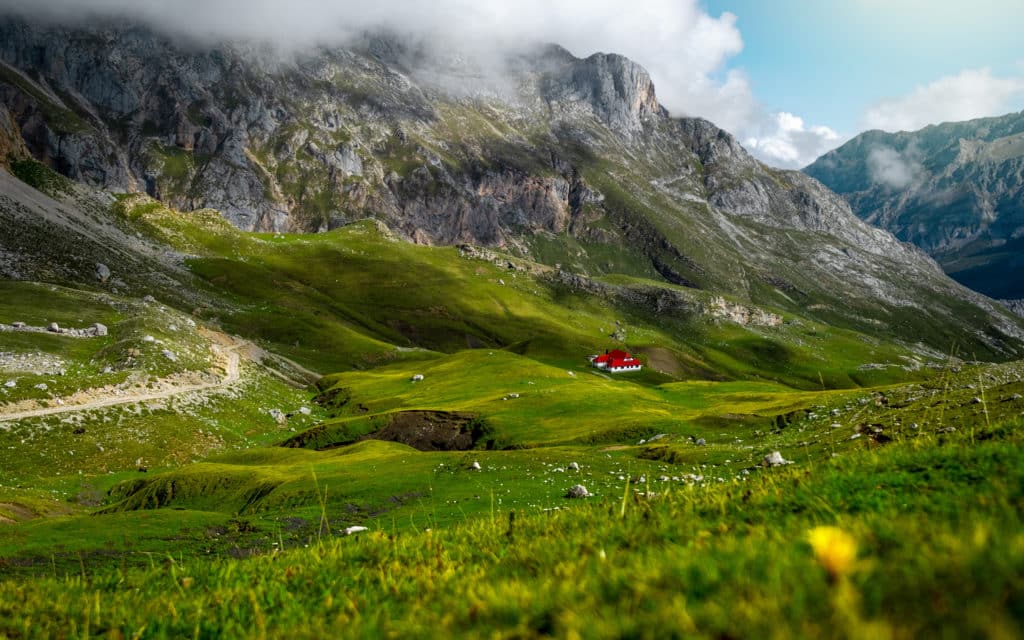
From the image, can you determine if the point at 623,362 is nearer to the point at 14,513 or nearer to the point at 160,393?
the point at 160,393

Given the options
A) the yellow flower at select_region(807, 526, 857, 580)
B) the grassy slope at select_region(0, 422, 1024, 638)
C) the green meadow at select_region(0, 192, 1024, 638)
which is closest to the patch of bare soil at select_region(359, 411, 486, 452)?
the green meadow at select_region(0, 192, 1024, 638)

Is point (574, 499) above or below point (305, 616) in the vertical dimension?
below

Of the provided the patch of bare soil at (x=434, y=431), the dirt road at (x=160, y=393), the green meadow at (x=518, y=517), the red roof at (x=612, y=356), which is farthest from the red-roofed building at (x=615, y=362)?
the patch of bare soil at (x=434, y=431)

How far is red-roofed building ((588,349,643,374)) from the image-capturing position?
16638 centimetres

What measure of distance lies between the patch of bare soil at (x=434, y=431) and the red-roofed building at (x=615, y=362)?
102383 millimetres

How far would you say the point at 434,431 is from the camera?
64.9 m

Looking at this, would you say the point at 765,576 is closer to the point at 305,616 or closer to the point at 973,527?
the point at 973,527

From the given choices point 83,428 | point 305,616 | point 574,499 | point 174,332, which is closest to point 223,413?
point 83,428

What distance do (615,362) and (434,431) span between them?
112m

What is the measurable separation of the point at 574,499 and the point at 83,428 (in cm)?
6495

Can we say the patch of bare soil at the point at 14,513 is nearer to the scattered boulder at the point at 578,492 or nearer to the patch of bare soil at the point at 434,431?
the patch of bare soil at the point at 434,431

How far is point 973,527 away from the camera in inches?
119

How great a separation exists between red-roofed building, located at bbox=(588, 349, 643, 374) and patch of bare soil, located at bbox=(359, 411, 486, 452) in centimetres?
10238

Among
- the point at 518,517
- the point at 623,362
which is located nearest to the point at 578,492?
the point at 518,517
